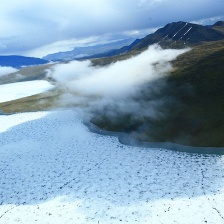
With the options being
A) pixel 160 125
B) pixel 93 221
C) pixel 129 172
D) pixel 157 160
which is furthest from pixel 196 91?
pixel 93 221

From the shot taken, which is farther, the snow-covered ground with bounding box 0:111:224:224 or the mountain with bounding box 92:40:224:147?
the mountain with bounding box 92:40:224:147

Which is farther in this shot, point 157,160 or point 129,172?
point 157,160

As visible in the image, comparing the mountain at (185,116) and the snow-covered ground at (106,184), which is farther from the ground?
the snow-covered ground at (106,184)

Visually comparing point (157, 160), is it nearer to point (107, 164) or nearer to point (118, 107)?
point (107, 164)

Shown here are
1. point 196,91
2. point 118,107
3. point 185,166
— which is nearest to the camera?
point 185,166

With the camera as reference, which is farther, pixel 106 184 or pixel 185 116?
pixel 185 116

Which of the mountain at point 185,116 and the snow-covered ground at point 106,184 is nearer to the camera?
the snow-covered ground at point 106,184

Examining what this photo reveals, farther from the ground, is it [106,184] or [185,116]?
[106,184]

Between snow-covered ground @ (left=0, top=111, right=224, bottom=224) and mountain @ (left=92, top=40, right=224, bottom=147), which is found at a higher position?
snow-covered ground @ (left=0, top=111, right=224, bottom=224)
